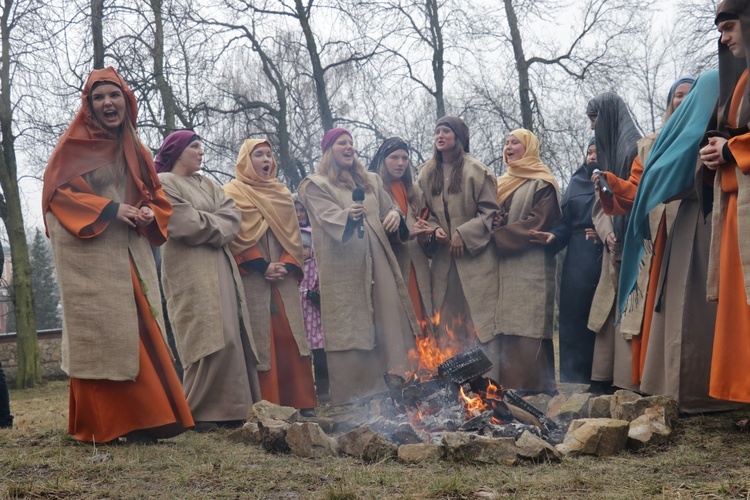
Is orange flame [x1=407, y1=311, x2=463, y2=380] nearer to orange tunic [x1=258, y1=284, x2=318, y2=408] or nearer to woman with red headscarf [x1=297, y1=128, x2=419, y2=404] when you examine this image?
woman with red headscarf [x1=297, y1=128, x2=419, y2=404]

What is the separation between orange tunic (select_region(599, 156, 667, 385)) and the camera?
5.06 meters

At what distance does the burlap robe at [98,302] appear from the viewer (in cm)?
452

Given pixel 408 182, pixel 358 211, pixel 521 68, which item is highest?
pixel 521 68

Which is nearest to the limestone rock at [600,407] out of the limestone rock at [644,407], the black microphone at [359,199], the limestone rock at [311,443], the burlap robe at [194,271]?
the limestone rock at [644,407]

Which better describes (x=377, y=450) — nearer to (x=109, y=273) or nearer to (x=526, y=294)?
(x=109, y=273)

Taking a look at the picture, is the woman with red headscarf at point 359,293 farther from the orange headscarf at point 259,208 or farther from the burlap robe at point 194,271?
the burlap robe at point 194,271

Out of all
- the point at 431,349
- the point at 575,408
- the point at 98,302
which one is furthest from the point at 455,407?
the point at 98,302

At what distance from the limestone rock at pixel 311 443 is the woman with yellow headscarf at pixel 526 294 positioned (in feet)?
8.60

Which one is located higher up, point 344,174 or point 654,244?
point 344,174

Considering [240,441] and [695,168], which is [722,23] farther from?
[240,441]

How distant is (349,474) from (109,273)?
209 cm

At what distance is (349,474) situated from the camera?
3.57 m

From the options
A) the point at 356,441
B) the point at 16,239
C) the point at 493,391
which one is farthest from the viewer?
the point at 16,239

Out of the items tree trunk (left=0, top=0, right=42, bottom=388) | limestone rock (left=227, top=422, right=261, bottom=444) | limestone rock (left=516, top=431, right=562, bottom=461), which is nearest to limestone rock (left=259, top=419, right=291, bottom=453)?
limestone rock (left=227, top=422, right=261, bottom=444)
